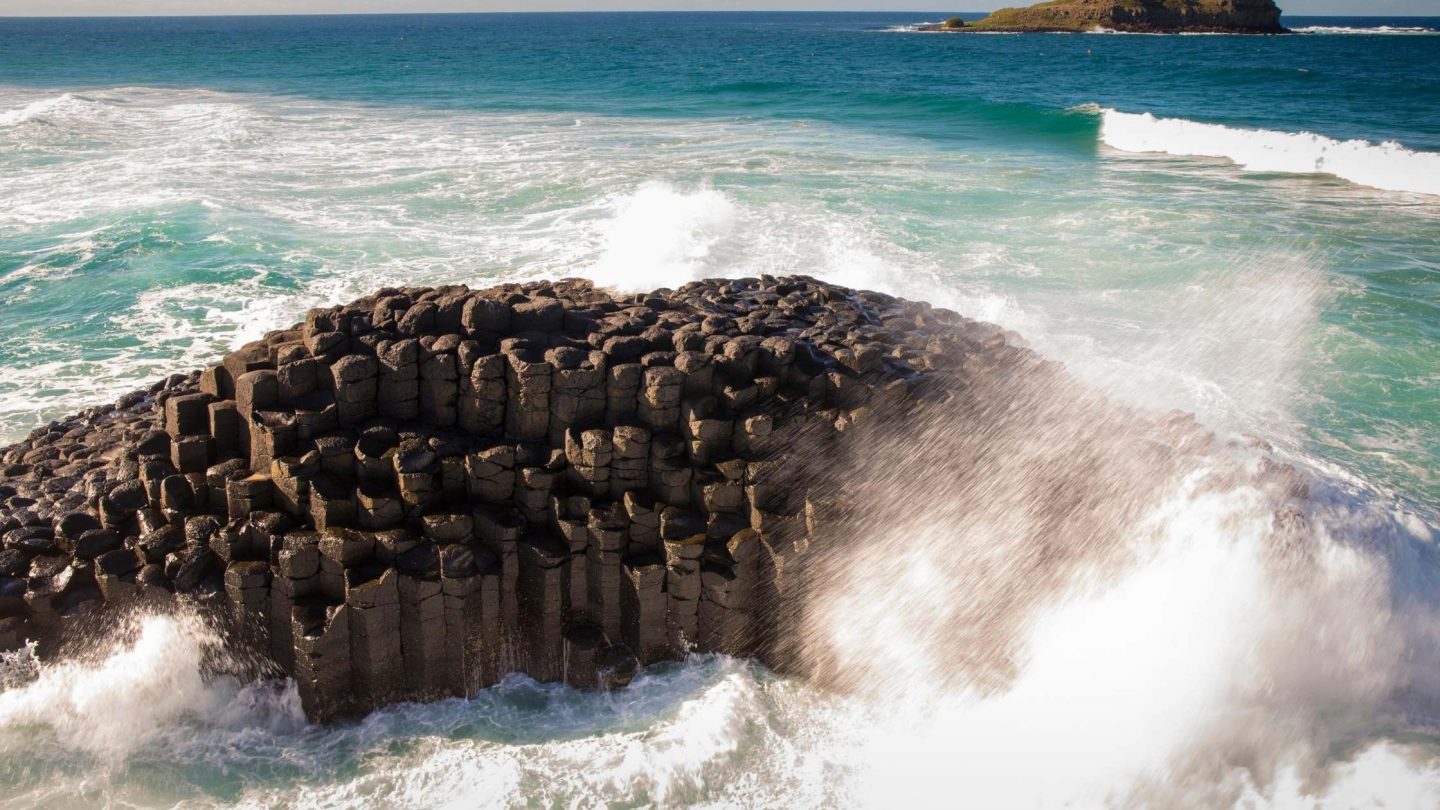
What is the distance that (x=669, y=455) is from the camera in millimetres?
9359

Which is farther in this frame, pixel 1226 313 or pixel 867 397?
pixel 1226 313

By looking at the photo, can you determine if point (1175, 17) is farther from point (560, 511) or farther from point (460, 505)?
point (460, 505)

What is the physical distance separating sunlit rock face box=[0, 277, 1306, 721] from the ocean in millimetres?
410

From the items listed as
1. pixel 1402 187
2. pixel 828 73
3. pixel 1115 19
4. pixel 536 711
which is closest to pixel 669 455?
pixel 536 711

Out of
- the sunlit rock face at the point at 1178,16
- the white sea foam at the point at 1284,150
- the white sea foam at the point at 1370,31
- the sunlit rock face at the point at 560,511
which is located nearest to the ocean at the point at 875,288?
the white sea foam at the point at 1284,150

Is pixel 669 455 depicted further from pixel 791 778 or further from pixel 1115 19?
pixel 1115 19

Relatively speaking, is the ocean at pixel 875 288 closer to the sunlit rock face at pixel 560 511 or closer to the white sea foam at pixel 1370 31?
the sunlit rock face at pixel 560 511

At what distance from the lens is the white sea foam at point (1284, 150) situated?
31.9 m

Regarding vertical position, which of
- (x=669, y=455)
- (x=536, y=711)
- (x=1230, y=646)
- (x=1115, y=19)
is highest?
(x=1115, y=19)

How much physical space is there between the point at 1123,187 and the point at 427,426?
27082mm

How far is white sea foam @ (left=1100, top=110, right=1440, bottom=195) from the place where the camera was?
1256 inches

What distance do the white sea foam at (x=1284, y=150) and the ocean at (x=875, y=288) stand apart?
18cm

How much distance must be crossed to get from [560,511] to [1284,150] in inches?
1430

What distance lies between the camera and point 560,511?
9.27 m
